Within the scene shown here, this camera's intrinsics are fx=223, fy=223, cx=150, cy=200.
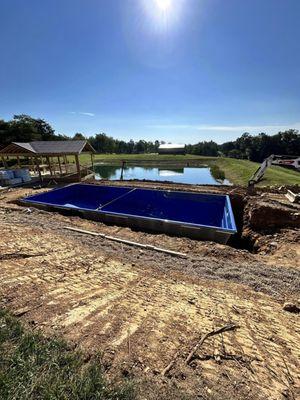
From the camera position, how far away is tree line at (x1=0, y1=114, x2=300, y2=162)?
1271 inches

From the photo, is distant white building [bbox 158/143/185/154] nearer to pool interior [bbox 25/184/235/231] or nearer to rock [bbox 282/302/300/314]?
pool interior [bbox 25/184/235/231]

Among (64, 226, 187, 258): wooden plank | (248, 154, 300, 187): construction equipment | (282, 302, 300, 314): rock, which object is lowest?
(64, 226, 187, 258): wooden plank

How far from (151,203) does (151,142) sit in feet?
250

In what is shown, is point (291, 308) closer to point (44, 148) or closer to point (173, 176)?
point (44, 148)

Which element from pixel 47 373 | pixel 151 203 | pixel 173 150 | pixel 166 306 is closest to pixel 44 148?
pixel 151 203

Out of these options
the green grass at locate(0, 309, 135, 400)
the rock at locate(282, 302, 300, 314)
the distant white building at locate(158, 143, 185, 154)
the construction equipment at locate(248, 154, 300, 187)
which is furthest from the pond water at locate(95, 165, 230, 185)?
the distant white building at locate(158, 143, 185, 154)

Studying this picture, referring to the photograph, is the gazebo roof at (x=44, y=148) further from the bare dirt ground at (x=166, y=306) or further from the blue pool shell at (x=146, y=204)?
the bare dirt ground at (x=166, y=306)

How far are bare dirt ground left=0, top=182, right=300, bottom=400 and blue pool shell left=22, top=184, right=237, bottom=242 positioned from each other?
321 centimetres

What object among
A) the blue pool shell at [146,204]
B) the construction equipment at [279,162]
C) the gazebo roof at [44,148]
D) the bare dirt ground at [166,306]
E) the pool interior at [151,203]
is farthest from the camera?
the gazebo roof at [44,148]

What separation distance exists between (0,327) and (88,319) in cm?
94

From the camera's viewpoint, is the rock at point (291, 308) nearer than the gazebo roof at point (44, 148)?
Yes

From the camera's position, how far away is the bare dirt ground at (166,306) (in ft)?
6.96

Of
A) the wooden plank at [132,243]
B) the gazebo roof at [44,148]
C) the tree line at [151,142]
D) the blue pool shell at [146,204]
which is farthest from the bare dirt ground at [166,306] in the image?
the tree line at [151,142]

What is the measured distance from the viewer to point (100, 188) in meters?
14.4
